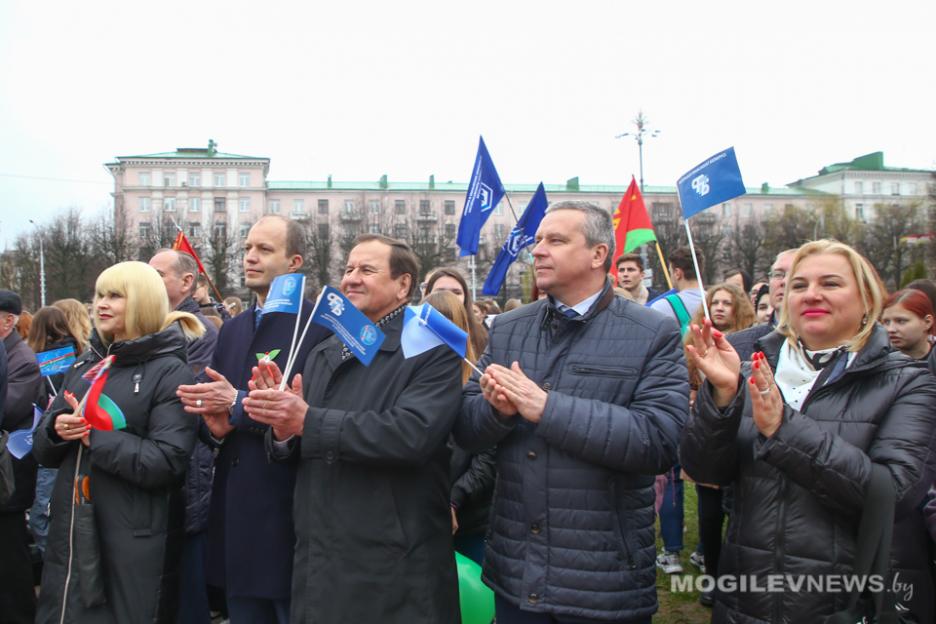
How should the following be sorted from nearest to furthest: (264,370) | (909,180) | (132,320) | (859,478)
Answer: (859,478) < (264,370) < (132,320) < (909,180)

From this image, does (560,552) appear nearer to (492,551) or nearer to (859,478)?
(492,551)

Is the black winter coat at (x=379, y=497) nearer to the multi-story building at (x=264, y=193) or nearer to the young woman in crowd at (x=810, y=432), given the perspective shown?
the young woman in crowd at (x=810, y=432)

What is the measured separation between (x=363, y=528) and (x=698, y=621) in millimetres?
3049

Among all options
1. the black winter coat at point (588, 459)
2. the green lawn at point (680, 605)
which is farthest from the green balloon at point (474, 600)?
the green lawn at point (680, 605)

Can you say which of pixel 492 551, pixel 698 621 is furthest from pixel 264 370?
pixel 698 621

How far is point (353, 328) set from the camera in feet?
9.48

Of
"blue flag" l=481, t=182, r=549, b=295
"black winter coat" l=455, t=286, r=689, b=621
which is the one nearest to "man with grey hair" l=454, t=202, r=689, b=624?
"black winter coat" l=455, t=286, r=689, b=621

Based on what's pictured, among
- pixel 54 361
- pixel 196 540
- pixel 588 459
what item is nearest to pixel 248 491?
pixel 196 540

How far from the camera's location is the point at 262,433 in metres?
3.36

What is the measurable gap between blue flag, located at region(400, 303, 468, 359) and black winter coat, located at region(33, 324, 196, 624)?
1340 mm

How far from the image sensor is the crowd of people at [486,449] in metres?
2.51

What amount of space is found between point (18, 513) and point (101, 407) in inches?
64.1

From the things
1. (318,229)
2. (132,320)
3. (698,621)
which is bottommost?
(698,621)

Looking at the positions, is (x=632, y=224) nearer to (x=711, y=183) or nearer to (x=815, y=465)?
(x=711, y=183)
